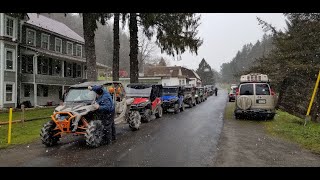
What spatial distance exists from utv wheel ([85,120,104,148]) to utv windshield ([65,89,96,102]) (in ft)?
4.80

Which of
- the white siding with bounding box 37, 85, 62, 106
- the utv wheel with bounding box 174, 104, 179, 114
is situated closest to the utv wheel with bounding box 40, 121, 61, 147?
the utv wheel with bounding box 174, 104, 179, 114

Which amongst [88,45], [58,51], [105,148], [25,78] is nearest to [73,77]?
[58,51]

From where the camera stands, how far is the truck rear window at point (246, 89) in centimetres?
1781

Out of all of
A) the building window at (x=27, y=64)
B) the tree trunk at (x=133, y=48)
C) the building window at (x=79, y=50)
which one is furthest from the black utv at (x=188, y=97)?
the building window at (x=79, y=50)

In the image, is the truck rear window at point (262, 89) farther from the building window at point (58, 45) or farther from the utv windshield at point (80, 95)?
the building window at point (58, 45)

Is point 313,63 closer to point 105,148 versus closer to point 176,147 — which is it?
point 176,147

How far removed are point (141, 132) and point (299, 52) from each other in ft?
37.9

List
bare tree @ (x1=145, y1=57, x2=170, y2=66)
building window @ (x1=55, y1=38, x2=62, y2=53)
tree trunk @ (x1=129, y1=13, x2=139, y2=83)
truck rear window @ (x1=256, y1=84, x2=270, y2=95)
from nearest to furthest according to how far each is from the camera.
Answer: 1. truck rear window @ (x1=256, y1=84, x2=270, y2=95)
2. tree trunk @ (x1=129, y1=13, x2=139, y2=83)
3. building window @ (x1=55, y1=38, x2=62, y2=53)
4. bare tree @ (x1=145, y1=57, x2=170, y2=66)

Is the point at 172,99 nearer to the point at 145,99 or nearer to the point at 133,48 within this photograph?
the point at 133,48

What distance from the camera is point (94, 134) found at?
31.6ft

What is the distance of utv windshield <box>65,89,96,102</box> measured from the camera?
11.1m

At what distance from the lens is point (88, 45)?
20.3m

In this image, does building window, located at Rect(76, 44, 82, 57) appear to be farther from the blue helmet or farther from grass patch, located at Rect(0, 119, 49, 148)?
the blue helmet

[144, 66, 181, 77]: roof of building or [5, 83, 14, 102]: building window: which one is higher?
[144, 66, 181, 77]: roof of building
